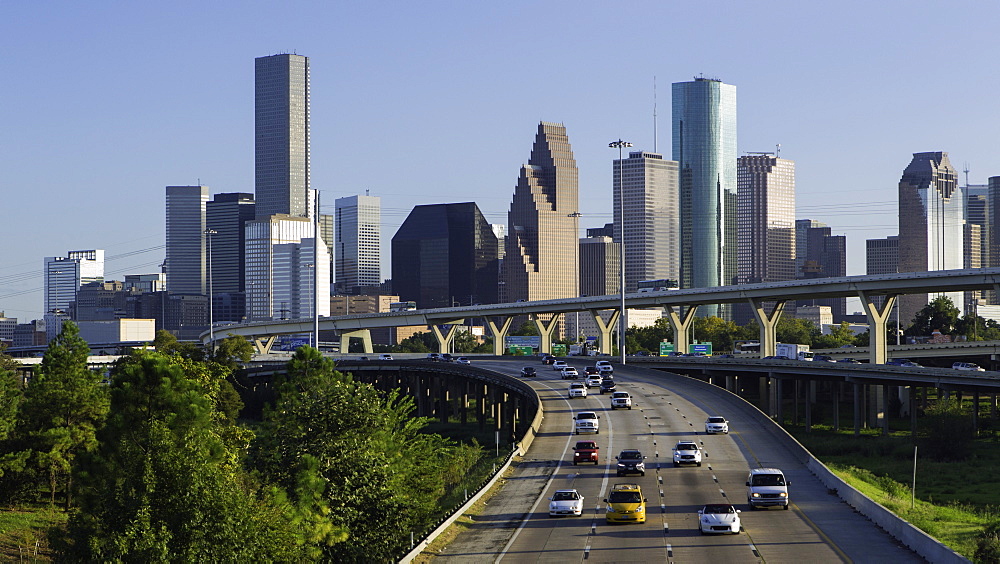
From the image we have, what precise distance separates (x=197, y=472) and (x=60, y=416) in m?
33.5

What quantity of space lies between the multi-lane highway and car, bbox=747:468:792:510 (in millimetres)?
365

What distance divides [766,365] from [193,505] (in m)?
95.6

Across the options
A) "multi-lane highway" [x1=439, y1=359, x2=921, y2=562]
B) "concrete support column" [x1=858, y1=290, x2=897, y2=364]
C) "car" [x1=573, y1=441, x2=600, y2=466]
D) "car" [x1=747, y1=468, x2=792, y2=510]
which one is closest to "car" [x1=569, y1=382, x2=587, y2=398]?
"multi-lane highway" [x1=439, y1=359, x2=921, y2=562]

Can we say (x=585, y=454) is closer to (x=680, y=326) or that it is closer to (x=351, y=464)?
(x=351, y=464)

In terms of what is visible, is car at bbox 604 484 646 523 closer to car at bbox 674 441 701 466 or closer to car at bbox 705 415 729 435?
car at bbox 674 441 701 466

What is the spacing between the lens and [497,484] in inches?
2203

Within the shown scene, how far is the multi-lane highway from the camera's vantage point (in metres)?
38.5

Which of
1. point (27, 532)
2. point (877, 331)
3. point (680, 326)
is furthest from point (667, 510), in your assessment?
point (680, 326)

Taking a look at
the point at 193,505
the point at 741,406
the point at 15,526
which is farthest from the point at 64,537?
the point at 741,406

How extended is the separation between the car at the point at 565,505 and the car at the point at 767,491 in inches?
275

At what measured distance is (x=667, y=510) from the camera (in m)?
47.2

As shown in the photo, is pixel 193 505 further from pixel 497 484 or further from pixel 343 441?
pixel 497 484

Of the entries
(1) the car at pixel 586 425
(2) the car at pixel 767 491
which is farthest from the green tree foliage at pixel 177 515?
(1) the car at pixel 586 425

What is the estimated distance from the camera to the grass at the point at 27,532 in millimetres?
52781
